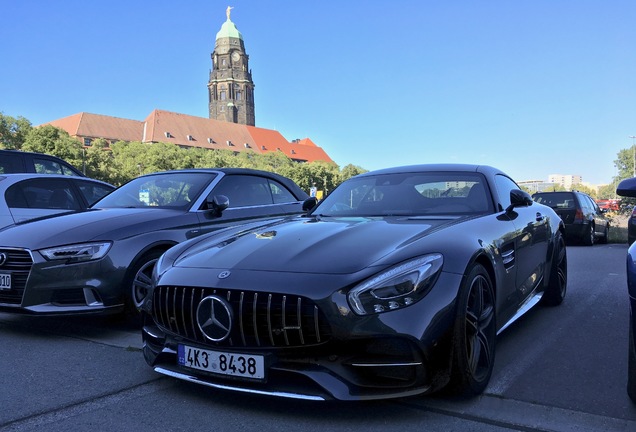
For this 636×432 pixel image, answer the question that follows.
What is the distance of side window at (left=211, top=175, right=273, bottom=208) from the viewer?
579cm

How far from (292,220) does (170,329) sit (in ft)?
4.72

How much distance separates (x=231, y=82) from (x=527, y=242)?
5236 inches

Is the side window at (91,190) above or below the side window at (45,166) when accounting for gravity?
below

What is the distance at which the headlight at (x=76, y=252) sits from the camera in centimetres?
421

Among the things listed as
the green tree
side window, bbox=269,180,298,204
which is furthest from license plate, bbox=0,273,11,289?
the green tree

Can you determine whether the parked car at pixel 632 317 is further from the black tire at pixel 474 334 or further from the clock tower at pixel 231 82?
the clock tower at pixel 231 82

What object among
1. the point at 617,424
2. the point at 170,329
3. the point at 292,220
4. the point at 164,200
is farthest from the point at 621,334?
the point at 164,200

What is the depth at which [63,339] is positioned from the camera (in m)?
4.36

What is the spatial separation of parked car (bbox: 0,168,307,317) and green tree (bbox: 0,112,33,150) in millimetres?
52932

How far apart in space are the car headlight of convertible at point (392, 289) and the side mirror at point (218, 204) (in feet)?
9.29

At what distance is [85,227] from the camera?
4480 mm

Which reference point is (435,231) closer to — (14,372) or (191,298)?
(191,298)

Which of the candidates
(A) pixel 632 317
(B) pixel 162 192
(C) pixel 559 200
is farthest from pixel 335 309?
(C) pixel 559 200

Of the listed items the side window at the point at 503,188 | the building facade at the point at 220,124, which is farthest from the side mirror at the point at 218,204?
the building facade at the point at 220,124
